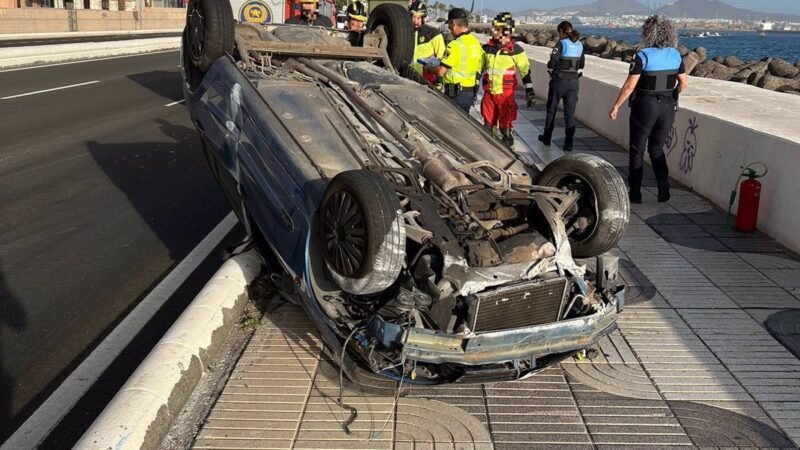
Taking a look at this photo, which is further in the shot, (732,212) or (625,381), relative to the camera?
(732,212)

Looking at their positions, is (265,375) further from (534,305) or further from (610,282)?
(610,282)

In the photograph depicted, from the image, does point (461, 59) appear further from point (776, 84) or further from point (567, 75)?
point (776, 84)

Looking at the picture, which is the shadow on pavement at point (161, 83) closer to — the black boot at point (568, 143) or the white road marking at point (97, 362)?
the black boot at point (568, 143)

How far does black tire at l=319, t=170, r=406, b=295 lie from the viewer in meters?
3.90

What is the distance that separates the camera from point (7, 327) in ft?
16.8

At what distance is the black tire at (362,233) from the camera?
3896mm

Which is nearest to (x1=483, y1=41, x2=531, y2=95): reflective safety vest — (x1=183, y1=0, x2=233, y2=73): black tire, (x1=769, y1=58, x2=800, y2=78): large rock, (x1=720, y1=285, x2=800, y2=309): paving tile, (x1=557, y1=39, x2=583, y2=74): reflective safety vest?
(x1=557, y1=39, x2=583, y2=74): reflective safety vest

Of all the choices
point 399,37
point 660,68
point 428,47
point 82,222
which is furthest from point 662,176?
point 82,222

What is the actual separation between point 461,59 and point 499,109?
91 cm

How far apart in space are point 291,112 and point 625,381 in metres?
2.90

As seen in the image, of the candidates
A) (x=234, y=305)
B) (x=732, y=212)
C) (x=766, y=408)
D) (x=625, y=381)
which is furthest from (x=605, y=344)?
(x=732, y=212)

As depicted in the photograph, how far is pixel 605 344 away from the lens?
5.00 m

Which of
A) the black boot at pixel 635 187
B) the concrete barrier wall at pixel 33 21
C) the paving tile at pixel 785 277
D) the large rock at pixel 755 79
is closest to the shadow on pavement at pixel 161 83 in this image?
the black boot at pixel 635 187

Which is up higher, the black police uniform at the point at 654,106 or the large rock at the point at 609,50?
the black police uniform at the point at 654,106
